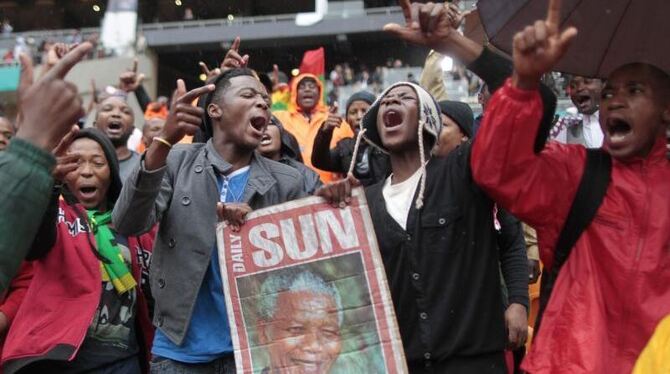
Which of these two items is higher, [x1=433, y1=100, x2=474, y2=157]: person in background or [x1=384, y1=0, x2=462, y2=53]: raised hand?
[x1=433, y1=100, x2=474, y2=157]: person in background

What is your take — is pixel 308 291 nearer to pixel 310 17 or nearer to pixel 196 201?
pixel 196 201

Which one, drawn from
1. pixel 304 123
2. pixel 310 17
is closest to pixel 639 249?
pixel 304 123

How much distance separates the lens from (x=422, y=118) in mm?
3611

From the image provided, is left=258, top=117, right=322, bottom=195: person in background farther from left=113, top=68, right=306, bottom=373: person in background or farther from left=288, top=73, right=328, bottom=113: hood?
left=288, top=73, right=328, bottom=113: hood

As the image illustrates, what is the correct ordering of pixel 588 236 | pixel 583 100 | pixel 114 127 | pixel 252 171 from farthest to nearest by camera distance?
1. pixel 114 127
2. pixel 583 100
3. pixel 252 171
4. pixel 588 236

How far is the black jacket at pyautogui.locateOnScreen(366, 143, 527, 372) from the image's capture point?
10.7ft

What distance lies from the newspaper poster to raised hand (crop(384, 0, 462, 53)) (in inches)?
25.2

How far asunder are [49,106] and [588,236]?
181 centimetres

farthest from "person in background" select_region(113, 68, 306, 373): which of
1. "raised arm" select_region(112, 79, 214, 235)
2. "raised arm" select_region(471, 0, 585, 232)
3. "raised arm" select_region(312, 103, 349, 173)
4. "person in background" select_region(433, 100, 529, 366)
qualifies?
"raised arm" select_region(312, 103, 349, 173)

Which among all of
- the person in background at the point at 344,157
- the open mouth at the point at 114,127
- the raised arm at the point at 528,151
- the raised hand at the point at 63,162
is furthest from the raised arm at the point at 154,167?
the open mouth at the point at 114,127

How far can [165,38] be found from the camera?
3331cm

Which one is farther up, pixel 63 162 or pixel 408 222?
pixel 63 162

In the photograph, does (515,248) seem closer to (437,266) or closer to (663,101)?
(437,266)

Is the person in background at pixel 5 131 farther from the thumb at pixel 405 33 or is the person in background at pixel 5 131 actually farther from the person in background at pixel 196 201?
the thumb at pixel 405 33
